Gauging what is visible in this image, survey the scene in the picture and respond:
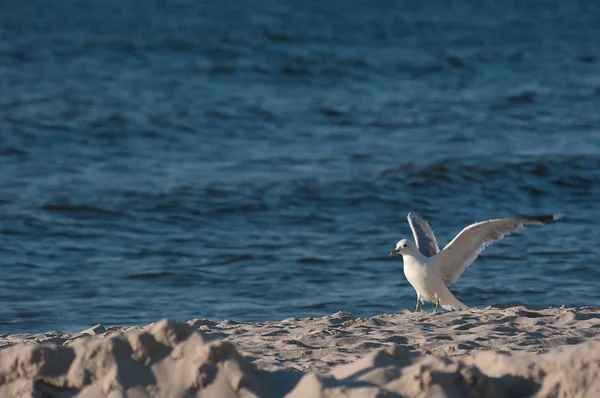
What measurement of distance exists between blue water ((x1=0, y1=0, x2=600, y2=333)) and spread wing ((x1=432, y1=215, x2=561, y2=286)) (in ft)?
1.60

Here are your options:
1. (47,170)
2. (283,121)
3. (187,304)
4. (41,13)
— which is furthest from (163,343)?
(41,13)

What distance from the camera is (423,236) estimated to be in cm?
873

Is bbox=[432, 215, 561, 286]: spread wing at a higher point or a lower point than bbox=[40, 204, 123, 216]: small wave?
lower

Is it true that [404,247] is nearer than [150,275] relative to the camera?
Yes

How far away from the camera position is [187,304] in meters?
8.38

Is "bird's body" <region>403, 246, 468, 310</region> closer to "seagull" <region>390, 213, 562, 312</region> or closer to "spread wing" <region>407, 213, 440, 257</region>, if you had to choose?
"seagull" <region>390, 213, 562, 312</region>

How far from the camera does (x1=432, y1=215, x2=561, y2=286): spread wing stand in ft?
A: 25.5

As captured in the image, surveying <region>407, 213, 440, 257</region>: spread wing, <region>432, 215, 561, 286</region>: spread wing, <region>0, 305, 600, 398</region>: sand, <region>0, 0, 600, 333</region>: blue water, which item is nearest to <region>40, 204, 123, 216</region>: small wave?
<region>0, 0, 600, 333</region>: blue water

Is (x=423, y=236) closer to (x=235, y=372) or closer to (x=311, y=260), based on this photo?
(x=311, y=260)

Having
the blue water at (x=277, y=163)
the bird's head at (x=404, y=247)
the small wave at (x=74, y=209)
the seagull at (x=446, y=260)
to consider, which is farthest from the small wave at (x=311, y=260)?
the small wave at (x=74, y=209)

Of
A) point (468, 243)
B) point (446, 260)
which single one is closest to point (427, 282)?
point (446, 260)

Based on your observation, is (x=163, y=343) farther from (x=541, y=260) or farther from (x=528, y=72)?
(x=528, y=72)

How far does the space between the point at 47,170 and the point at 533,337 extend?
8.24 m

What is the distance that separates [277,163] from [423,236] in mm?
4971
